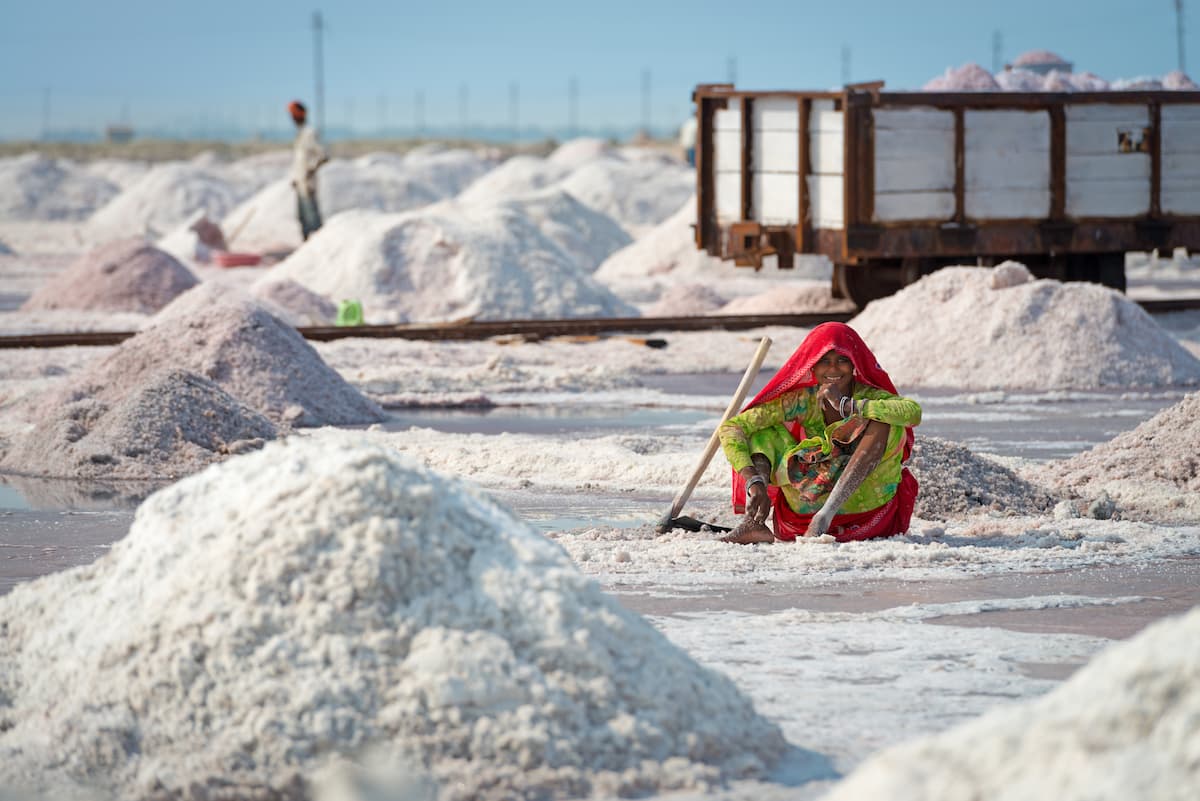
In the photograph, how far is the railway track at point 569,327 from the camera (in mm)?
17375

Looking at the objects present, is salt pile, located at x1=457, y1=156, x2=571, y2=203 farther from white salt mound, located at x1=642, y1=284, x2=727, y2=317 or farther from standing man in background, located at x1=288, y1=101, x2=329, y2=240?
white salt mound, located at x1=642, y1=284, x2=727, y2=317

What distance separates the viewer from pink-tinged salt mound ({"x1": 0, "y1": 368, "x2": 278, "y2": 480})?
33.1 feet

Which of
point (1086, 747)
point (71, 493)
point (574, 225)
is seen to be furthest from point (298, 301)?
point (1086, 747)

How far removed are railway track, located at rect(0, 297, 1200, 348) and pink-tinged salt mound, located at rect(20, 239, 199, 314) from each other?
3.81m

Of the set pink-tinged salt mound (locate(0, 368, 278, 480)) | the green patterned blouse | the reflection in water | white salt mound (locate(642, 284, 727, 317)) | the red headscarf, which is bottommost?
white salt mound (locate(642, 284, 727, 317))

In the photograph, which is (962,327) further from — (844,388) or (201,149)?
(201,149)

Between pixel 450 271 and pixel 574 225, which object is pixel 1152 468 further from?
pixel 574 225

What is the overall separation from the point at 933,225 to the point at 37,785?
44.3 feet

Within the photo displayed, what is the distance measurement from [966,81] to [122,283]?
31.1 feet

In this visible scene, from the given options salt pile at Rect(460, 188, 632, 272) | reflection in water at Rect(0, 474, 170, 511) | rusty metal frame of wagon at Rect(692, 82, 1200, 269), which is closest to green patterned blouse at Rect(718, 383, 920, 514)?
reflection in water at Rect(0, 474, 170, 511)

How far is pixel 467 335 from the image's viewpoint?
17578mm

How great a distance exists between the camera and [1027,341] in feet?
47.3

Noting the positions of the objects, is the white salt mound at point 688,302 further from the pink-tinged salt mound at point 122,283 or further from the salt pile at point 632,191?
the salt pile at point 632,191

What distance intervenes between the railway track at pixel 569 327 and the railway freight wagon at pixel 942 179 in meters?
0.56
